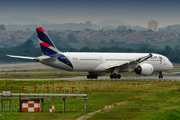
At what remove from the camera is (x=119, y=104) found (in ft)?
88.9

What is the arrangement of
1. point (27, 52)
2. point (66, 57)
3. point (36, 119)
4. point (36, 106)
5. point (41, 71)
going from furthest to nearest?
1. point (27, 52)
2. point (41, 71)
3. point (66, 57)
4. point (36, 106)
5. point (36, 119)

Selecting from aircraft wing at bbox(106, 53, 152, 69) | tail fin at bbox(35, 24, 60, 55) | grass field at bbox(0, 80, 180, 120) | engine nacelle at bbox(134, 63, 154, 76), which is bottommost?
grass field at bbox(0, 80, 180, 120)

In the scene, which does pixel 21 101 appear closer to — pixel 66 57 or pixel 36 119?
pixel 36 119

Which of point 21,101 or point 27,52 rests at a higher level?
point 27,52

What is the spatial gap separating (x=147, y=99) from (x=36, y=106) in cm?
1091

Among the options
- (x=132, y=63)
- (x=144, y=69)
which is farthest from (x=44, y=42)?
(x=144, y=69)

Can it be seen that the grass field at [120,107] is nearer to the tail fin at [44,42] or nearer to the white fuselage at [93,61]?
the white fuselage at [93,61]

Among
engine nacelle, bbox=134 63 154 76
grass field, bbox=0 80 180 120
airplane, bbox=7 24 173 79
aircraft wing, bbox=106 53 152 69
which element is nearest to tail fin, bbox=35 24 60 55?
airplane, bbox=7 24 173 79

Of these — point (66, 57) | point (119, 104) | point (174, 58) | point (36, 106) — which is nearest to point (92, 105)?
point (119, 104)

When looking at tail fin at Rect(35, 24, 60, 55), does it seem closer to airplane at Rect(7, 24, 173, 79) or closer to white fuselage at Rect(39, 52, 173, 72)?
airplane at Rect(7, 24, 173, 79)

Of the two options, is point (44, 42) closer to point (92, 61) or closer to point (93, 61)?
point (92, 61)

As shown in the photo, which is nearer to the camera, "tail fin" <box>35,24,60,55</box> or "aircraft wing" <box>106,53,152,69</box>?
"tail fin" <box>35,24,60,55</box>

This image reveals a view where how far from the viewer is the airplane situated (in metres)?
50.1

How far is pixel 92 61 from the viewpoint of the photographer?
53125 millimetres
